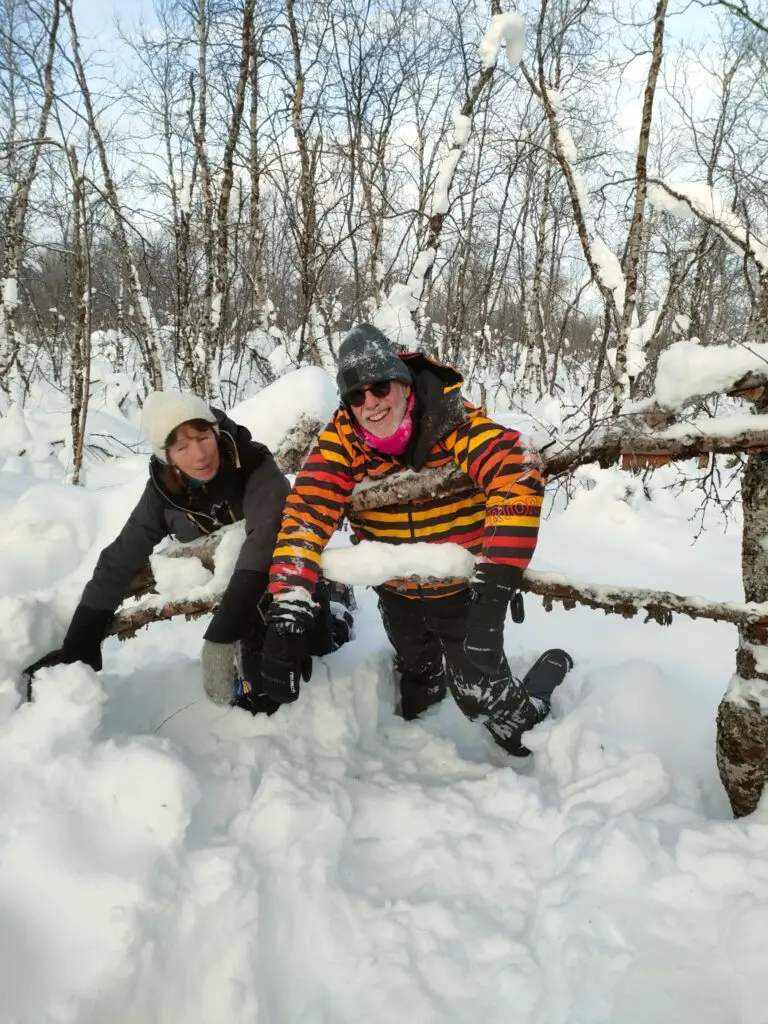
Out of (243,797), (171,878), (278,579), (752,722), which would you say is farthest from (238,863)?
(752,722)

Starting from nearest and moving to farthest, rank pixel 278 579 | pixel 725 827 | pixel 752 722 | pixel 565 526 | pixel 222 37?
pixel 725 827 < pixel 752 722 < pixel 278 579 < pixel 565 526 < pixel 222 37

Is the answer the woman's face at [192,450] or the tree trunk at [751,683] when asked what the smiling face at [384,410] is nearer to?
the woman's face at [192,450]

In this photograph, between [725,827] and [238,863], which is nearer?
[238,863]

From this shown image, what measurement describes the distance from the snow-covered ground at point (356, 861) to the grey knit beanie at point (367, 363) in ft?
4.60

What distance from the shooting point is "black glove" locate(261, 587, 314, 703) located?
2.04 metres

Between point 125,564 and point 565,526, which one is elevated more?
point 125,564

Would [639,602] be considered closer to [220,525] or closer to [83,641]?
[220,525]

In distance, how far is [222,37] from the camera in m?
6.93

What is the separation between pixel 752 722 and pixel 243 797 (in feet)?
5.81

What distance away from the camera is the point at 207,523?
2.48 m

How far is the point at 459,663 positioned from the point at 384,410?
114cm

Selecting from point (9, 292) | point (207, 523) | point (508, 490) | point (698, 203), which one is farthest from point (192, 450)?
point (9, 292)

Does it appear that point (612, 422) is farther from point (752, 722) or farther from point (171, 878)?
point (171, 878)

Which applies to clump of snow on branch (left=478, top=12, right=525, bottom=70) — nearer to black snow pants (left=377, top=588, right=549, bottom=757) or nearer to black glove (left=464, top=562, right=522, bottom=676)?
black snow pants (left=377, top=588, right=549, bottom=757)
